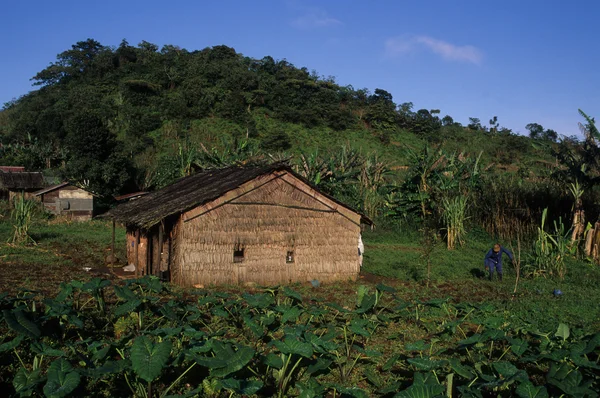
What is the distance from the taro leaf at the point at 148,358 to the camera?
5207 mm

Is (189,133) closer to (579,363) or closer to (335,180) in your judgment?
(335,180)

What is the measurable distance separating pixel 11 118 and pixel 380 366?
54.5 metres

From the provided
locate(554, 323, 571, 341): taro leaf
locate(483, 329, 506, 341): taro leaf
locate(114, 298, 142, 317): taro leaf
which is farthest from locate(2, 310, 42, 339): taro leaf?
locate(554, 323, 571, 341): taro leaf

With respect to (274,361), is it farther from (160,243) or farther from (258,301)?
(160,243)

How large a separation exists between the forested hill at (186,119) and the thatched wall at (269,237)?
1785cm

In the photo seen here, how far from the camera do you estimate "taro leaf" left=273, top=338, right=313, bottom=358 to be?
19.3 ft

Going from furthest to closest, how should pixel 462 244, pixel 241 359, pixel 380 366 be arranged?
pixel 462 244, pixel 380 366, pixel 241 359

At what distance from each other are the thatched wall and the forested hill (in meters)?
17.8

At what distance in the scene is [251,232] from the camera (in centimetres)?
1305

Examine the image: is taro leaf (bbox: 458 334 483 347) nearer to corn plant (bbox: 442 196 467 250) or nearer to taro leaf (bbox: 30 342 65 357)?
taro leaf (bbox: 30 342 65 357)

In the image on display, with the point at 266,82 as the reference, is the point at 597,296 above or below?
below

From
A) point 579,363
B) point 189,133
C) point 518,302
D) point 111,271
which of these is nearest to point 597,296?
point 518,302

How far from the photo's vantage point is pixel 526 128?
5997 centimetres

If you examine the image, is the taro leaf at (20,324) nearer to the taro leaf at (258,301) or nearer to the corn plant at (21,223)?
the taro leaf at (258,301)
